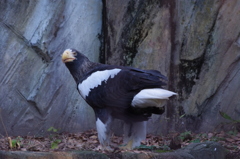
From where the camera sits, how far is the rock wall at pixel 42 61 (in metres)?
7.78

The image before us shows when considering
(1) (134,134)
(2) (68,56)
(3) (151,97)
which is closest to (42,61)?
(2) (68,56)

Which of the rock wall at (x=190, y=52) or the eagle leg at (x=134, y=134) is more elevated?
the rock wall at (x=190, y=52)

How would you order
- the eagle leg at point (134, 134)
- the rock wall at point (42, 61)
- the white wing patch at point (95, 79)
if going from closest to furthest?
the white wing patch at point (95, 79) → the eagle leg at point (134, 134) → the rock wall at point (42, 61)

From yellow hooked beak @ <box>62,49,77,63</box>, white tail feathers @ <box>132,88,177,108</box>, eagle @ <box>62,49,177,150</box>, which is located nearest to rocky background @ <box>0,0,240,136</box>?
yellow hooked beak @ <box>62,49,77,63</box>

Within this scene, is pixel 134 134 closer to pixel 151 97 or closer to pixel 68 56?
pixel 151 97

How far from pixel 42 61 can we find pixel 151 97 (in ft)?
9.91

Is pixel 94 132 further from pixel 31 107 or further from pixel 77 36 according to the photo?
pixel 77 36

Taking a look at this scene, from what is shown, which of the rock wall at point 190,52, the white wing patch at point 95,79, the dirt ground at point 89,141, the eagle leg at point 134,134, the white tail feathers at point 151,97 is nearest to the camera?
the white tail feathers at point 151,97

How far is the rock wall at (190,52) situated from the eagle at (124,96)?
1491mm

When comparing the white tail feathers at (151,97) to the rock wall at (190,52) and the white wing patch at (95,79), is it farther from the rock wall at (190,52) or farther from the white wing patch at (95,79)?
the rock wall at (190,52)

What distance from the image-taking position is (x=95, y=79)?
5984 mm

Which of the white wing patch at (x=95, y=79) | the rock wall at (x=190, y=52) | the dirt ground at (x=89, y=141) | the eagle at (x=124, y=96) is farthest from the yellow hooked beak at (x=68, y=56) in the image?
the rock wall at (x=190, y=52)

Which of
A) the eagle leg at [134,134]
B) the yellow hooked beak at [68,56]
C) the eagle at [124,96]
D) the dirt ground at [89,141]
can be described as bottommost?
the dirt ground at [89,141]

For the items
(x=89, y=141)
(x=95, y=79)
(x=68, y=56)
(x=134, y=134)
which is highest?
(x=68, y=56)
